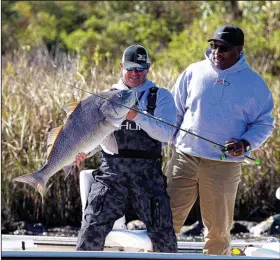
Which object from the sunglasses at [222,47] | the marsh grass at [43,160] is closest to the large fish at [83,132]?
the sunglasses at [222,47]

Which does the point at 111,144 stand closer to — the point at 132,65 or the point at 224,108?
the point at 132,65

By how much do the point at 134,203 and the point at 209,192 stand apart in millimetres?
736

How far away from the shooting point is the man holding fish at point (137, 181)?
6.62 m

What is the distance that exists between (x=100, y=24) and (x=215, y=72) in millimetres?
19174

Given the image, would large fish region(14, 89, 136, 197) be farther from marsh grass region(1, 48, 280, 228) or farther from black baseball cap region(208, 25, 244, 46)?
marsh grass region(1, 48, 280, 228)

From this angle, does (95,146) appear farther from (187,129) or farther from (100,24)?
(100,24)

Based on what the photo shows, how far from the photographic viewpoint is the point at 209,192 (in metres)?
7.23

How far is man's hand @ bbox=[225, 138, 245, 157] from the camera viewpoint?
22.7 ft

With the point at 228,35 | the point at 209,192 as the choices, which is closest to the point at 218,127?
the point at 209,192

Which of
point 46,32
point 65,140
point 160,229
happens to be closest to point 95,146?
point 65,140

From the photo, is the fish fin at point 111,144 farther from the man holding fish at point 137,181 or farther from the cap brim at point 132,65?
the cap brim at point 132,65

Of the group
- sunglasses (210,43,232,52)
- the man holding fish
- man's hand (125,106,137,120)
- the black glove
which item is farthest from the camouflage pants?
sunglasses (210,43,232,52)

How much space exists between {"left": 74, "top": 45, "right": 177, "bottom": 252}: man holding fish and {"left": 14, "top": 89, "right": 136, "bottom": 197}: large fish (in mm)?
161

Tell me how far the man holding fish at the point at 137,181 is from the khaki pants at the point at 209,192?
0.59 metres
